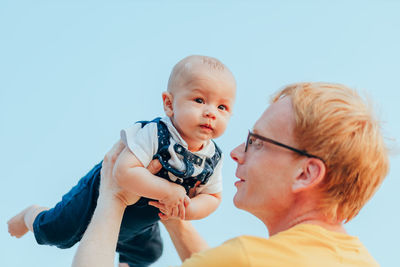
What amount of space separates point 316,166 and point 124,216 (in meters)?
1.29

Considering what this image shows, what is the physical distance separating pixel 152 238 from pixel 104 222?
2.81ft

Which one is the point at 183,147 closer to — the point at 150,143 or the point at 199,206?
the point at 150,143

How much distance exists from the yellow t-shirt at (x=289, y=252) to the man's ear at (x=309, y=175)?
0.17 meters

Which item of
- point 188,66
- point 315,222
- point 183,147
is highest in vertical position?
point 188,66

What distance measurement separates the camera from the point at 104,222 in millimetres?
2404

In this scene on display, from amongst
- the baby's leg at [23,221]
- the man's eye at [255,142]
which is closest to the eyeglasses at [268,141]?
the man's eye at [255,142]

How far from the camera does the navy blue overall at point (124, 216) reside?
2521 millimetres

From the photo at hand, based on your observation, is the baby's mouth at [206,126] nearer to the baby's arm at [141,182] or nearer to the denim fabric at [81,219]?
the baby's arm at [141,182]

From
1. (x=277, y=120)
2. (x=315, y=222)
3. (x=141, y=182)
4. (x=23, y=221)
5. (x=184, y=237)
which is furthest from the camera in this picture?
(x=23, y=221)

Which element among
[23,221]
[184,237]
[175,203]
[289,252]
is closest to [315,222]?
[289,252]

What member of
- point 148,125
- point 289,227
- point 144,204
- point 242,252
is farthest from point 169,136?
point 242,252

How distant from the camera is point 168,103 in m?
2.58

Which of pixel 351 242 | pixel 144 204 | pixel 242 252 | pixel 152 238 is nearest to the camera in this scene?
pixel 242 252

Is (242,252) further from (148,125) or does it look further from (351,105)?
(148,125)
